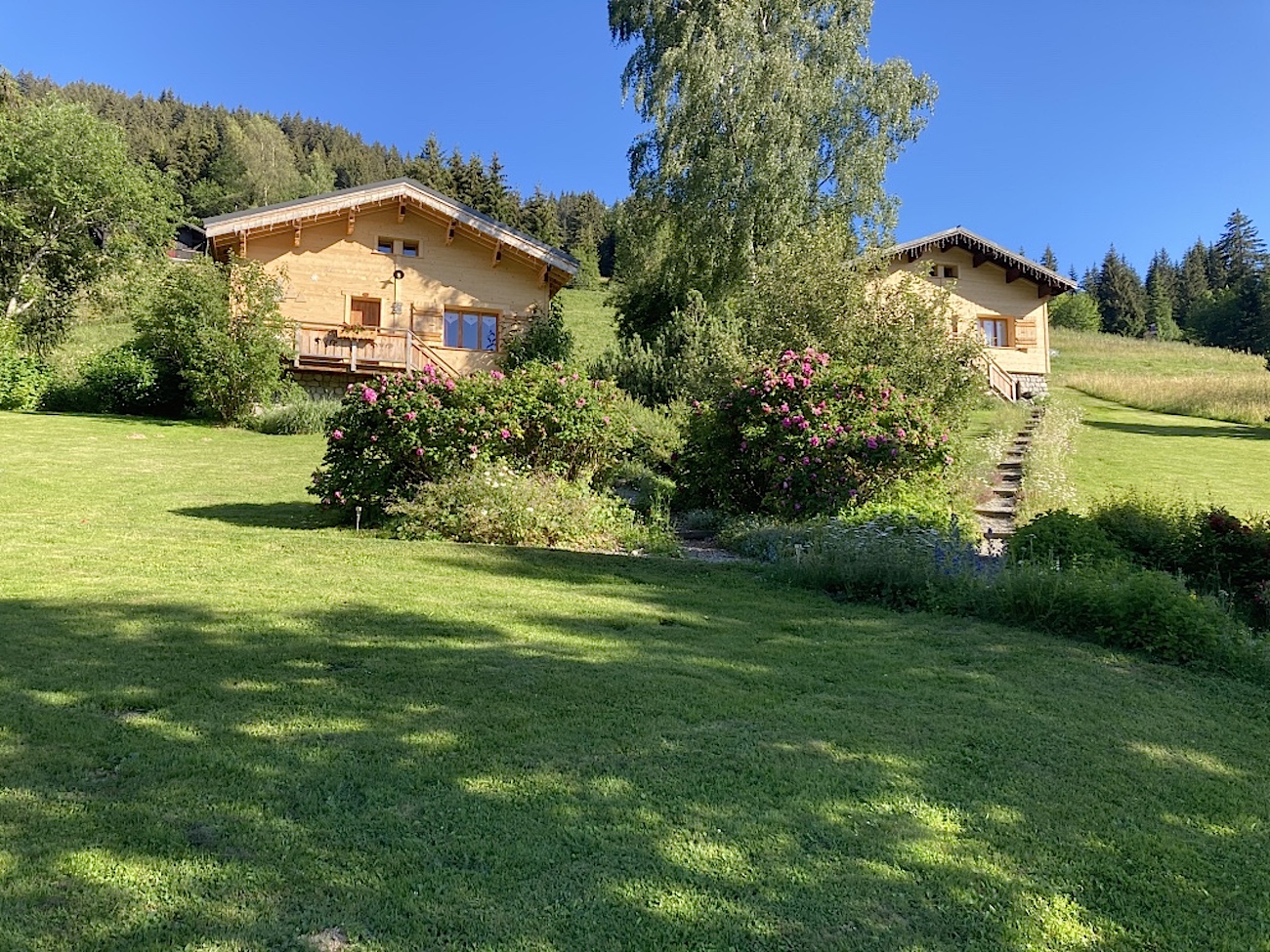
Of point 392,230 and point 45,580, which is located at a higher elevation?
point 392,230

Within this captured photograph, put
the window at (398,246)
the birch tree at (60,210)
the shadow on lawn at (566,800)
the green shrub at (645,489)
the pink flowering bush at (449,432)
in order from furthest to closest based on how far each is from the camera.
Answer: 1. the birch tree at (60,210)
2. the window at (398,246)
3. the green shrub at (645,489)
4. the pink flowering bush at (449,432)
5. the shadow on lawn at (566,800)

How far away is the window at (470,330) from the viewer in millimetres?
25125

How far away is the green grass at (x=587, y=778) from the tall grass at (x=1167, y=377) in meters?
26.9

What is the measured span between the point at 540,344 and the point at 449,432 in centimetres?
1526

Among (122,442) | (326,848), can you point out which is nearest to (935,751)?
(326,848)

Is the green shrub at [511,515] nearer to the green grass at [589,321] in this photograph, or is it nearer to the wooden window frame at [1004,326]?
the green grass at [589,321]

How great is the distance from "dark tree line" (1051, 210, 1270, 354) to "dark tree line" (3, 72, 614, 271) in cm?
4532

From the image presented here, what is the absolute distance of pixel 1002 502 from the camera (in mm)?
11297

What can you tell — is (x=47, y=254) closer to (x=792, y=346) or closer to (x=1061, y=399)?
(x=792, y=346)

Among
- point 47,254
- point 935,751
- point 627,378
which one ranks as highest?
point 47,254

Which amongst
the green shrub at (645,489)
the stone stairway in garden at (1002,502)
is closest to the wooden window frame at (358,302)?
the green shrub at (645,489)

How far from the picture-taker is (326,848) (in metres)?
2.32

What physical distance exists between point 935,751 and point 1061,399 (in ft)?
95.2

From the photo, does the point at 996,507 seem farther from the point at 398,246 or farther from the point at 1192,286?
the point at 1192,286
